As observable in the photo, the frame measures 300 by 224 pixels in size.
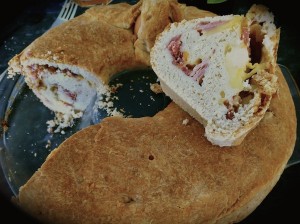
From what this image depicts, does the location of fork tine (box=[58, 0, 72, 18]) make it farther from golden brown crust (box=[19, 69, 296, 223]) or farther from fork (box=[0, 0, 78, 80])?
golden brown crust (box=[19, 69, 296, 223])

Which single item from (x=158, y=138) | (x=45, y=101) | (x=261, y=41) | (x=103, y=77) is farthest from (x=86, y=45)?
(x=261, y=41)

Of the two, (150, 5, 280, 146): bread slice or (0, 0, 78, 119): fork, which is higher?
(150, 5, 280, 146): bread slice

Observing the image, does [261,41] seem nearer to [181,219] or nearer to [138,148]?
[138,148]

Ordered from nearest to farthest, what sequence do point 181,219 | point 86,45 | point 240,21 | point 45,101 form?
point 181,219 → point 240,21 → point 86,45 → point 45,101

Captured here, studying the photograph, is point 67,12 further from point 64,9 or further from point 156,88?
point 156,88

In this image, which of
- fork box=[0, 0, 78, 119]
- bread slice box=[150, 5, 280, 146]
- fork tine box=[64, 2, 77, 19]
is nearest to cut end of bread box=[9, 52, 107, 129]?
fork box=[0, 0, 78, 119]

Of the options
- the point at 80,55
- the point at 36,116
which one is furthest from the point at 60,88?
the point at 80,55
